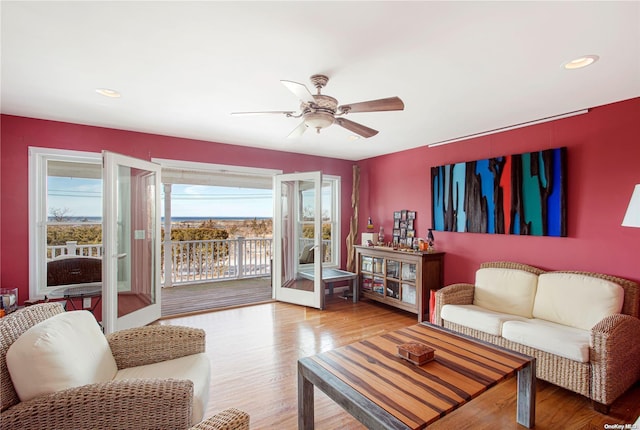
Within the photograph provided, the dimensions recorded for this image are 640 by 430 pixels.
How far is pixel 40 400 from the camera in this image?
4.13 feet

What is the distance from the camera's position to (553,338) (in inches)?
92.0

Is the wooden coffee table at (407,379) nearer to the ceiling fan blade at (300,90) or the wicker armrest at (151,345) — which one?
the wicker armrest at (151,345)

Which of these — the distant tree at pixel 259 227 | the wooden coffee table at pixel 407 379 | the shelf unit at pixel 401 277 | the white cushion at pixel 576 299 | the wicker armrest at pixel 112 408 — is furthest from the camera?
the distant tree at pixel 259 227

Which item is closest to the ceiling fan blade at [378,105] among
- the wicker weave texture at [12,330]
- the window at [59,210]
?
the wicker weave texture at [12,330]

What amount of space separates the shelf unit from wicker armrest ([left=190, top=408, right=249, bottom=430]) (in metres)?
3.12

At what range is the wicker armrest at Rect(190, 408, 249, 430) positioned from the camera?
1242mm

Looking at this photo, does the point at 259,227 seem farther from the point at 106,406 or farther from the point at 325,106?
the point at 106,406

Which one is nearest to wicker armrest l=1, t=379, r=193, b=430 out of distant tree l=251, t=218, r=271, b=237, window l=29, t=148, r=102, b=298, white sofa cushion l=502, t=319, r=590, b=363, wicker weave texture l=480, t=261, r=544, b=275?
white sofa cushion l=502, t=319, r=590, b=363

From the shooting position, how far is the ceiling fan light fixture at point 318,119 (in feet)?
7.02

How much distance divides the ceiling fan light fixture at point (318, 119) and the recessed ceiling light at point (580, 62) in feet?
5.48

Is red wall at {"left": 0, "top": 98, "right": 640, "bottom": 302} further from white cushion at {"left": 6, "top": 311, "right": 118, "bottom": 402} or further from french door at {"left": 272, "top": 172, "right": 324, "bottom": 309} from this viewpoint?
white cushion at {"left": 6, "top": 311, "right": 118, "bottom": 402}

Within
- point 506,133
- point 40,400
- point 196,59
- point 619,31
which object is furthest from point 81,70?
point 506,133

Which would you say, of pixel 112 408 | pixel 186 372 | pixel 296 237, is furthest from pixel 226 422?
pixel 296 237

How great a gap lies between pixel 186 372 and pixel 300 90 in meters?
1.82
